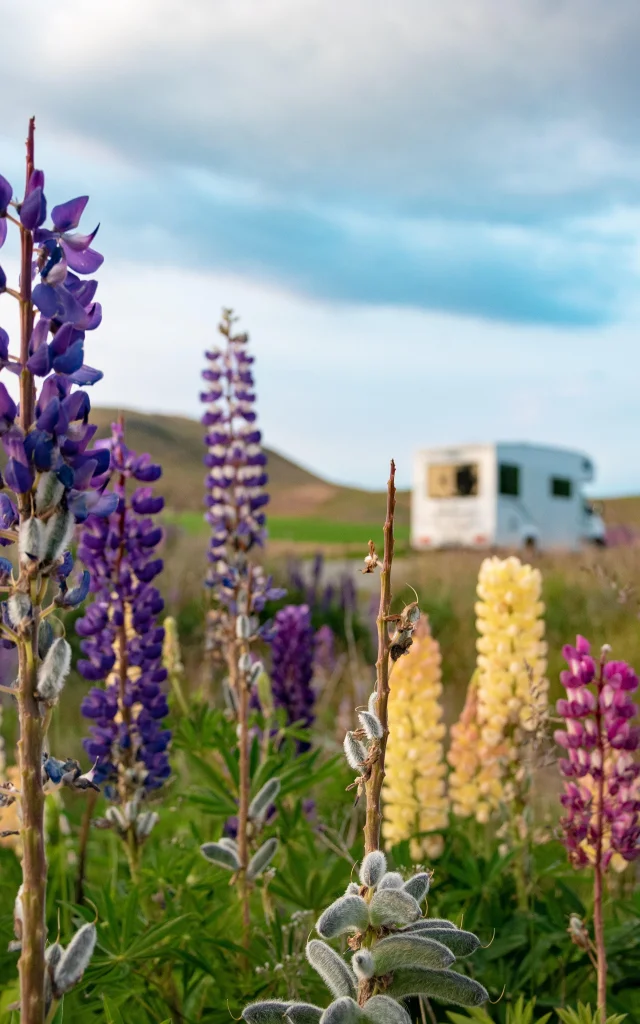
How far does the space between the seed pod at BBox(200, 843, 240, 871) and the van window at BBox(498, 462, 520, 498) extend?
26.0 m

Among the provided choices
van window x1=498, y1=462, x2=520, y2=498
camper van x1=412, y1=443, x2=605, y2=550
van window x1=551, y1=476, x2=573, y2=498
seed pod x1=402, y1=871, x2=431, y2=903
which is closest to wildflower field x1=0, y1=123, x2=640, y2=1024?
seed pod x1=402, y1=871, x2=431, y2=903

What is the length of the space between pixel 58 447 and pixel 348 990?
99 centimetres

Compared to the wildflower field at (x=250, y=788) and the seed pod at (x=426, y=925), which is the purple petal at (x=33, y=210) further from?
the seed pod at (x=426, y=925)

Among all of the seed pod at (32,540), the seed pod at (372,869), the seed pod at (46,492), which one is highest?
the seed pod at (46,492)

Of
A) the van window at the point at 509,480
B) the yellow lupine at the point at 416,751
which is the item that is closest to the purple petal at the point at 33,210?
the yellow lupine at the point at 416,751

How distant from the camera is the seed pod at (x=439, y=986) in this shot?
1.57 m

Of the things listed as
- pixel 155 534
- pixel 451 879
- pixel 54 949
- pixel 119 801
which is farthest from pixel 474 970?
pixel 54 949

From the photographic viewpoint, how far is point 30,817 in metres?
1.68

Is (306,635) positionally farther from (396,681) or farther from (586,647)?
(586,647)

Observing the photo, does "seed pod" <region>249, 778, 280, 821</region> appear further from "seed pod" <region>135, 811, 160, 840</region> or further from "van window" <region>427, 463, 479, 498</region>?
"van window" <region>427, 463, 479, 498</region>

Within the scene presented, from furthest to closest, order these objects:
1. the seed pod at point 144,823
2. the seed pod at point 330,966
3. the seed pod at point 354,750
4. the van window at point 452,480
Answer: the van window at point 452,480
the seed pod at point 144,823
the seed pod at point 354,750
the seed pod at point 330,966

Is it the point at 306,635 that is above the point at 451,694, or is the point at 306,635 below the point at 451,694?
above

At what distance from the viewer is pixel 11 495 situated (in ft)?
6.50

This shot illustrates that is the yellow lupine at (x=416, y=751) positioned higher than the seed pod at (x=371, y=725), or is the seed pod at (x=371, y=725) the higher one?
the seed pod at (x=371, y=725)
